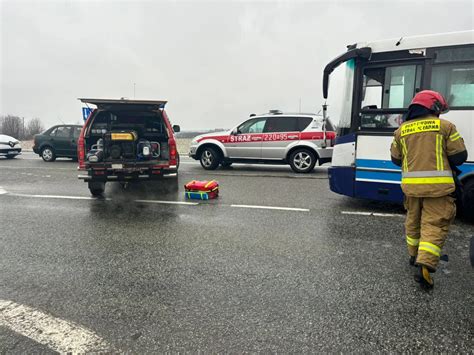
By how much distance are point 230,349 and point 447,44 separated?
A: 5.32m

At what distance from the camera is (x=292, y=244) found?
4090 millimetres

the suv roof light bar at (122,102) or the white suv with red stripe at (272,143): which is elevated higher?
the suv roof light bar at (122,102)

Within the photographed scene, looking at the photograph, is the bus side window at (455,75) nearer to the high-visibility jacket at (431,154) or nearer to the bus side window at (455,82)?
the bus side window at (455,82)

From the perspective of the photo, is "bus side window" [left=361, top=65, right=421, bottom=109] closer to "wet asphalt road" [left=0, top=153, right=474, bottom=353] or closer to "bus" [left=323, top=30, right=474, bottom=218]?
"bus" [left=323, top=30, right=474, bottom=218]

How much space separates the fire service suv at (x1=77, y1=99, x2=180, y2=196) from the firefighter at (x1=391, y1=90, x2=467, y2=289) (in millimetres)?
4684

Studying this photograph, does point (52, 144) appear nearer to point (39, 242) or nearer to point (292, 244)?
point (39, 242)

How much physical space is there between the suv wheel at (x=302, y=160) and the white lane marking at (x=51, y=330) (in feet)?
29.7

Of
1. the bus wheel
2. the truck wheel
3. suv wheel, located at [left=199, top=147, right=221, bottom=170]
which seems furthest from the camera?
suv wheel, located at [left=199, top=147, right=221, bottom=170]

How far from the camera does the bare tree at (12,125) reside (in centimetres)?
A: 5241

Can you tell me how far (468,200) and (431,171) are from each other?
2.44 m

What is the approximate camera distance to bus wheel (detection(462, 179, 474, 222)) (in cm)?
473

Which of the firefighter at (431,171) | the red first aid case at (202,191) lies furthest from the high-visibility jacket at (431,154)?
the red first aid case at (202,191)

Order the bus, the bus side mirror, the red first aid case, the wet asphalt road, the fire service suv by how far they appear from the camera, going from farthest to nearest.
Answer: the red first aid case < the fire service suv < the bus side mirror < the bus < the wet asphalt road

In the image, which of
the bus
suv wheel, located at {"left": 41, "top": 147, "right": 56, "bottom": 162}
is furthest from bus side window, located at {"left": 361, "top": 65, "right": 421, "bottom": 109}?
suv wheel, located at {"left": 41, "top": 147, "right": 56, "bottom": 162}
